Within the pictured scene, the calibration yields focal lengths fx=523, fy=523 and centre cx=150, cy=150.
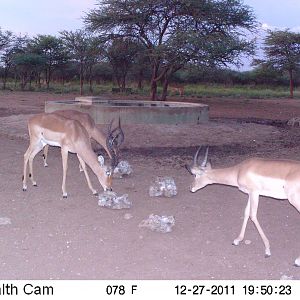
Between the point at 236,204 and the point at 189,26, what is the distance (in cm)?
1990

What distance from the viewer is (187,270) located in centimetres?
474

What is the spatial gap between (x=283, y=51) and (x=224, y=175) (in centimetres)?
3682

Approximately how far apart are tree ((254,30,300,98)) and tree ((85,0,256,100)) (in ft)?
45.2

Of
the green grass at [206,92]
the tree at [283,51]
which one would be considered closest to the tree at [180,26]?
the green grass at [206,92]

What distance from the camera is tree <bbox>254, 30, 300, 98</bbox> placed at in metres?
39.3

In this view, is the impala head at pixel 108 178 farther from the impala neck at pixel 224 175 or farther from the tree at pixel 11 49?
the tree at pixel 11 49

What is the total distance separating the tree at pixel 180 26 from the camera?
24.0 meters

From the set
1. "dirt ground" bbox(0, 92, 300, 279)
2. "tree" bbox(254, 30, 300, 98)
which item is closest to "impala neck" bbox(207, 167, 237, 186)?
"dirt ground" bbox(0, 92, 300, 279)

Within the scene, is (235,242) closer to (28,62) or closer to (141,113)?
(141,113)

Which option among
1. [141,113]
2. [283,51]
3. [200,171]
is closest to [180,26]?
[141,113]

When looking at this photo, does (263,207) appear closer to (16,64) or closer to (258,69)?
(16,64)

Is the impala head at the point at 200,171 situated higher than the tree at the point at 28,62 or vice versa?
the tree at the point at 28,62

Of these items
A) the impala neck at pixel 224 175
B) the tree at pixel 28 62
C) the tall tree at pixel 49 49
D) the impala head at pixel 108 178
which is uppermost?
the tall tree at pixel 49 49

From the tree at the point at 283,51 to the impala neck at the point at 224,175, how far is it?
34.6 metres
